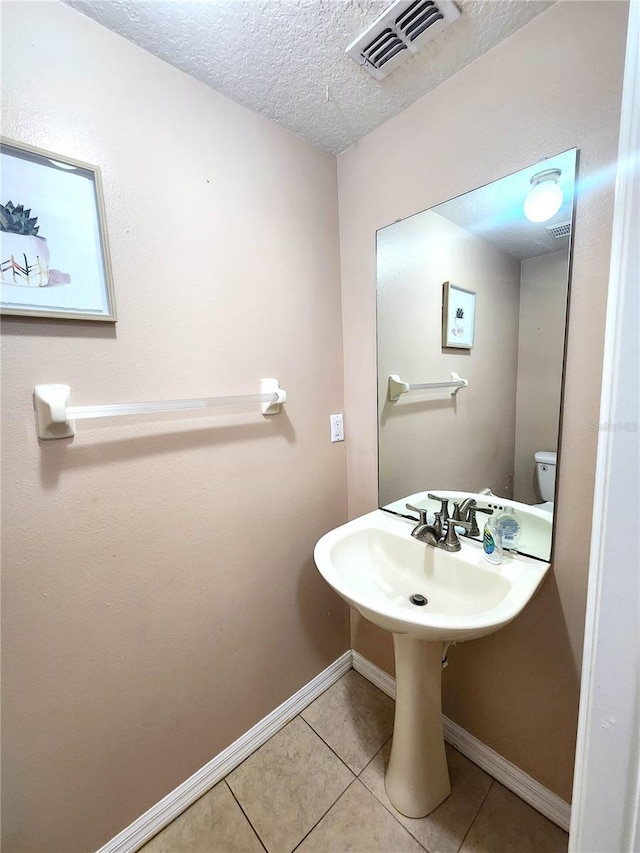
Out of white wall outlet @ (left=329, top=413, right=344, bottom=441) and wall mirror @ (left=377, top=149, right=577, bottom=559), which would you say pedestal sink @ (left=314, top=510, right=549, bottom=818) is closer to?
wall mirror @ (left=377, top=149, right=577, bottom=559)

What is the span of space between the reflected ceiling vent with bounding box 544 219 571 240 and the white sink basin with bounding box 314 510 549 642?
A: 0.90 metres

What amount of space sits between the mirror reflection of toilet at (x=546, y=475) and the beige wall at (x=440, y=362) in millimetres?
82

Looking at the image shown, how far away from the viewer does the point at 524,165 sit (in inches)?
36.2

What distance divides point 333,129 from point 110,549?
157 cm

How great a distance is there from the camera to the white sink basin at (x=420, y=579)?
31.4 inches

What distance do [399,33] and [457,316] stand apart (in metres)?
0.75

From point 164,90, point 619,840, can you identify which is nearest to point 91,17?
point 164,90

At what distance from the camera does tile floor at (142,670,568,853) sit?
98cm

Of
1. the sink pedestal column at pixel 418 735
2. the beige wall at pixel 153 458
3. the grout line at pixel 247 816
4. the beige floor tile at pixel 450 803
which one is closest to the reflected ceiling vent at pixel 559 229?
the beige wall at pixel 153 458

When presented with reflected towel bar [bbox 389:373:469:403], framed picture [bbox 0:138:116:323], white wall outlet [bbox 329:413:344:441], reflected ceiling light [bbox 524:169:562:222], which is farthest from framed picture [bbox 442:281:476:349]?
framed picture [bbox 0:138:116:323]

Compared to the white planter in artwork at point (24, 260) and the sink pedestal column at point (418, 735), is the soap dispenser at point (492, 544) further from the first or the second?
the white planter in artwork at point (24, 260)

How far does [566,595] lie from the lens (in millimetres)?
937

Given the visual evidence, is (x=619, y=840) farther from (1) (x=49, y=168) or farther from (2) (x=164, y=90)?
(2) (x=164, y=90)

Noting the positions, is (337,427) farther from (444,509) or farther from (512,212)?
(512,212)
